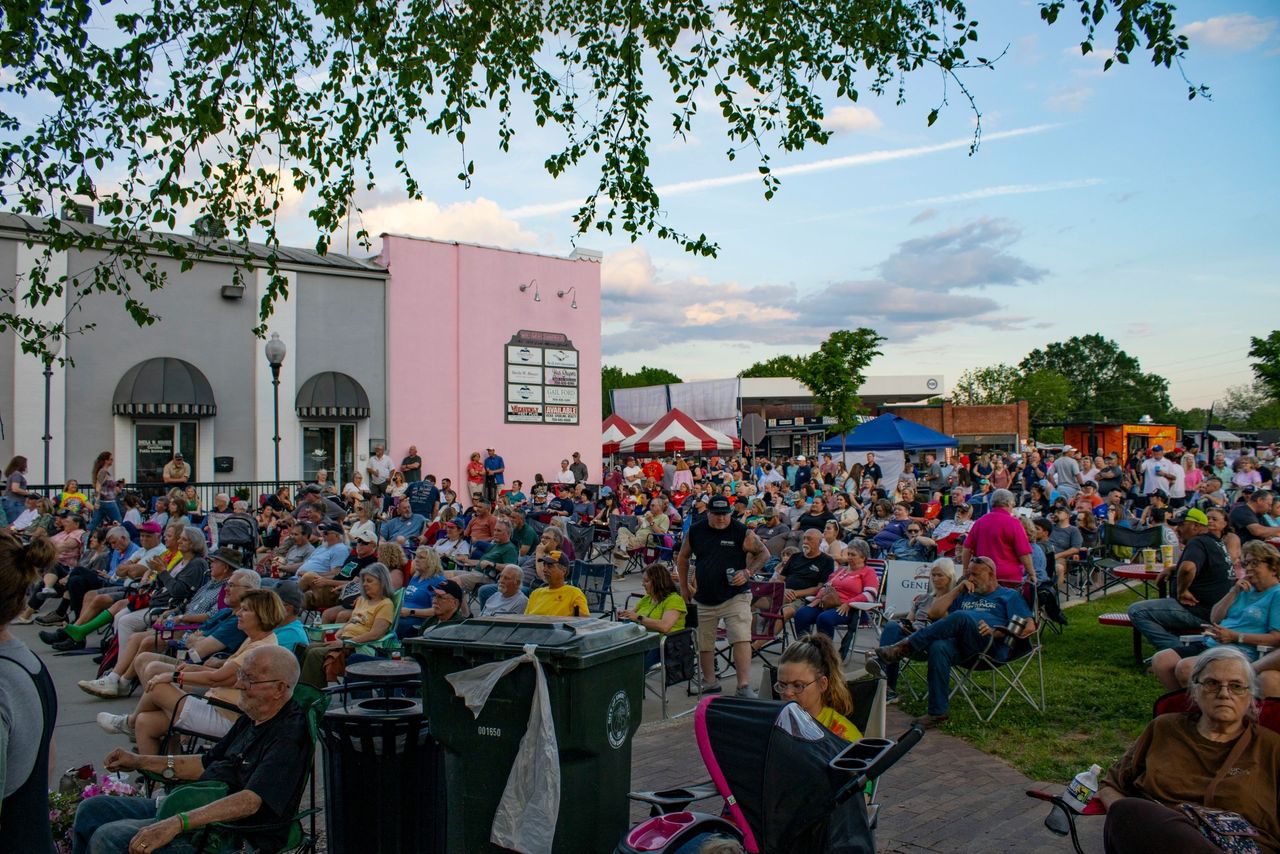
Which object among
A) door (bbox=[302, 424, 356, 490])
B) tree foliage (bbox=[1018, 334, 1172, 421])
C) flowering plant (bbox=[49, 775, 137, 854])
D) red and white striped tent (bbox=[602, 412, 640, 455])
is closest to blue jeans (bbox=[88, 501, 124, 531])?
door (bbox=[302, 424, 356, 490])

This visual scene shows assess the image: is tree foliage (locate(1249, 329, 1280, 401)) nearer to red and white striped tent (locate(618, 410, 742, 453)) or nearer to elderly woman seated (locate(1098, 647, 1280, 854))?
red and white striped tent (locate(618, 410, 742, 453))

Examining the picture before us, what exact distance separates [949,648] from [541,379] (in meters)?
20.9

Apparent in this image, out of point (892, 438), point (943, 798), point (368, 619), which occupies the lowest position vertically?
point (943, 798)

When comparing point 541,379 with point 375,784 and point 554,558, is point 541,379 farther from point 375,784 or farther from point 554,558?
point 375,784

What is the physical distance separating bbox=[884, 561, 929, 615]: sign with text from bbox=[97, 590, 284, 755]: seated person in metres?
5.65

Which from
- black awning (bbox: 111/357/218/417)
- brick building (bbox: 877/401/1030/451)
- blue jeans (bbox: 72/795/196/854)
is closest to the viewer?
blue jeans (bbox: 72/795/196/854)

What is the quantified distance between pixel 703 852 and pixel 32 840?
1961mm

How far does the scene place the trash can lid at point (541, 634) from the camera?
164 inches

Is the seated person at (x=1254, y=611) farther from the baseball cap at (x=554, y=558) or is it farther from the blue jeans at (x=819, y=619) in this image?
the baseball cap at (x=554, y=558)

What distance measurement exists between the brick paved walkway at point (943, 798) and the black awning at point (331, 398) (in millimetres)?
17951

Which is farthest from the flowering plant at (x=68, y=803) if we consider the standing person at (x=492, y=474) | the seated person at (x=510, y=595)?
the standing person at (x=492, y=474)

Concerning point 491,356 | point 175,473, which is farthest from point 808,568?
point 491,356

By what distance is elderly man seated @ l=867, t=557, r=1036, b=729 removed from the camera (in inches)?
262

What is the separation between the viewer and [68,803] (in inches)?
170
